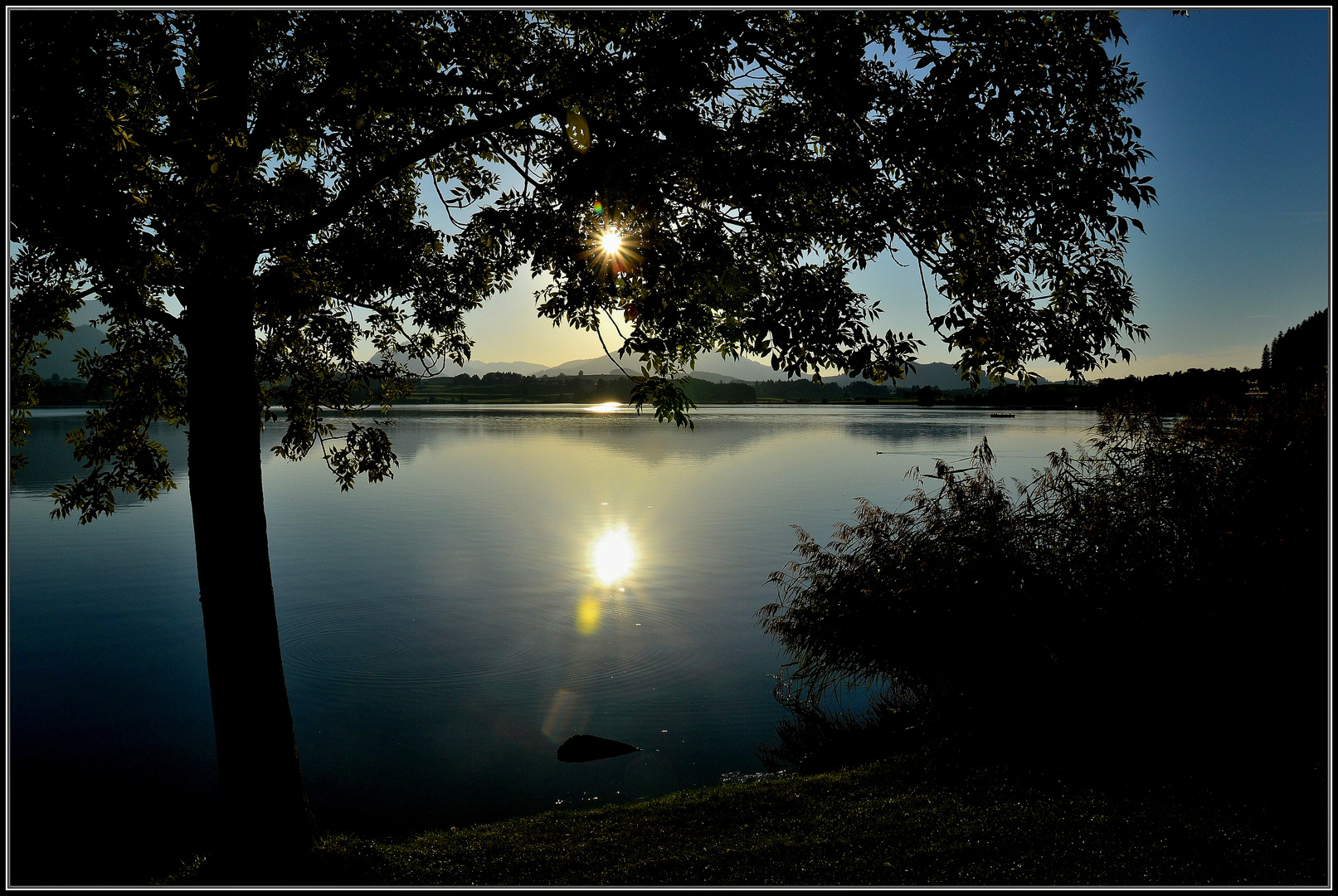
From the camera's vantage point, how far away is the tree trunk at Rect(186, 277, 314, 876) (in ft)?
29.3

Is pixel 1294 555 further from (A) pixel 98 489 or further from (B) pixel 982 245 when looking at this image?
(A) pixel 98 489

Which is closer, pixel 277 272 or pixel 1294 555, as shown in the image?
pixel 277 272

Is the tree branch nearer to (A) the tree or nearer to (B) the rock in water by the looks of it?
(A) the tree

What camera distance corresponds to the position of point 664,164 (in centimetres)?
807

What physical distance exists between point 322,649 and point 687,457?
213 ft

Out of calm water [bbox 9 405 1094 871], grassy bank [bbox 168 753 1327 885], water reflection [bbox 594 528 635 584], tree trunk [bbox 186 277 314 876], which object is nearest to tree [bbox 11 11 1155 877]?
tree trunk [bbox 186 277 314 876]

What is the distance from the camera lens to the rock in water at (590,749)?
17.6 meters

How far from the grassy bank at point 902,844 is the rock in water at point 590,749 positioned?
17.1 ft

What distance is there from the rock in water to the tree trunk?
8.59m

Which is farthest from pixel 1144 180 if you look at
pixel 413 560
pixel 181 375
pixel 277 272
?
pixel 413 560

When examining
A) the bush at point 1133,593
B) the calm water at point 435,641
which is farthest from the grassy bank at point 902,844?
the calm water at point 435,641

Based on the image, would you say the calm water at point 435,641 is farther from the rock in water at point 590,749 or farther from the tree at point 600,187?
the tree at point 600,187

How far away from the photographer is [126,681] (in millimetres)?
22656

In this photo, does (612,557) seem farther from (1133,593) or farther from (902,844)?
(902,844)
